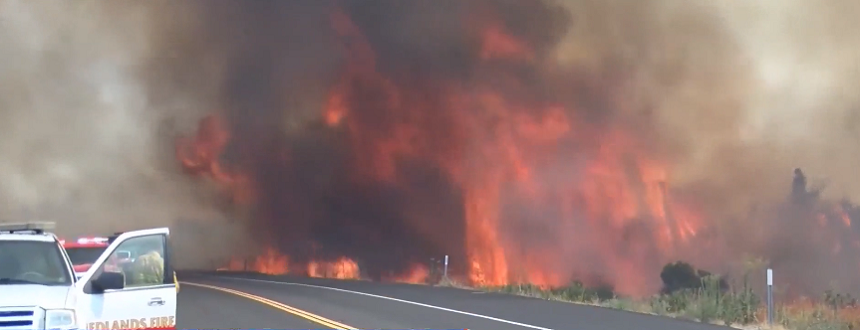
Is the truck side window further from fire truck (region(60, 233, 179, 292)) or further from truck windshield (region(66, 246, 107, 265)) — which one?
truck windshield (region(66, 246, 107, 265))

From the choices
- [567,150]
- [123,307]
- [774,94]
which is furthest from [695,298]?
[774,94]

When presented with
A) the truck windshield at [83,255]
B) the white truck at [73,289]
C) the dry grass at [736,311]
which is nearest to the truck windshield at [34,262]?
the white truck at [73,289]

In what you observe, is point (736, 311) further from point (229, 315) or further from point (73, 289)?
point (73, 289)

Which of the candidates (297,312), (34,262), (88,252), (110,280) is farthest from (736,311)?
(34,262)

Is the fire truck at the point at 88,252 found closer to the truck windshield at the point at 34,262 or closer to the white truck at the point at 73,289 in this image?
the truck windshield at the point at 34,262

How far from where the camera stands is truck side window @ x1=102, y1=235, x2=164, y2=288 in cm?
802

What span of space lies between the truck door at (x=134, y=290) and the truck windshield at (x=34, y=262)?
1.76 feet

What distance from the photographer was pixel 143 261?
27.7 ft

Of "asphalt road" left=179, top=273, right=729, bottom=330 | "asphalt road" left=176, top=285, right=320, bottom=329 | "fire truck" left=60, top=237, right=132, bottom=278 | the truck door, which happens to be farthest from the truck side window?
"asphalt road" left=179, top=273, right=729, bottom=330

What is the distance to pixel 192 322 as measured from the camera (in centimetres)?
1421

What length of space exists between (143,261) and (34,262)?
1.02 m

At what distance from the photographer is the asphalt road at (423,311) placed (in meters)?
13.7

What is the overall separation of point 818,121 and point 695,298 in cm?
2051

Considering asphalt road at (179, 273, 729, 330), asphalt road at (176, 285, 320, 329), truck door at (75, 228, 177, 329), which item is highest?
truck door at (75, 228, 177, 329)
